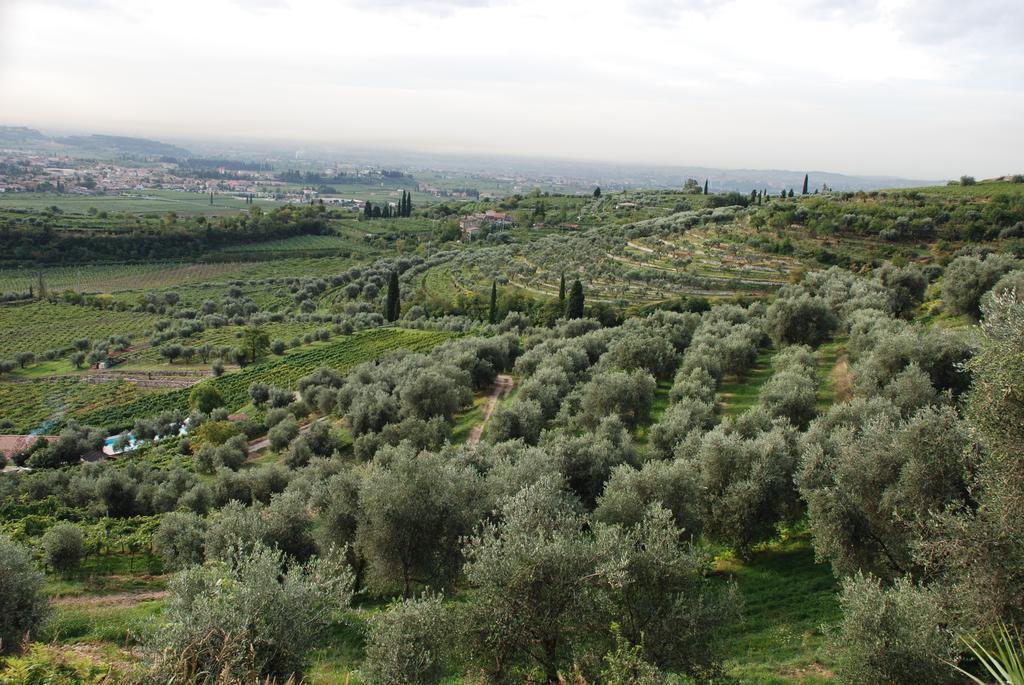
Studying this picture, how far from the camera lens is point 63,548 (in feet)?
74.8

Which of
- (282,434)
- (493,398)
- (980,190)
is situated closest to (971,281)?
(493,398)

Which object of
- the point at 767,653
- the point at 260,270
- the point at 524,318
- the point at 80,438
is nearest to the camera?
the point at 767,653

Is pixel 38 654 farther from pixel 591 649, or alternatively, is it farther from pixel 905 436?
pixel 905 436

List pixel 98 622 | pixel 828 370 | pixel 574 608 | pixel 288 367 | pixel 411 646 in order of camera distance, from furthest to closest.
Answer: pixel 288 367, pixel 828 370, pixel 98 622, pixel 574 608, pixel 411 646

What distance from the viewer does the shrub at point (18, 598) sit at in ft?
50.1

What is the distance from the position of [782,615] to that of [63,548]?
85.2 ft

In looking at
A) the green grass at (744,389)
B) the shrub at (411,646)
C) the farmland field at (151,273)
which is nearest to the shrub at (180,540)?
the shrub at (411,646)

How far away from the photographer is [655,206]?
141 m

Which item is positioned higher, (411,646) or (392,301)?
(411,646)

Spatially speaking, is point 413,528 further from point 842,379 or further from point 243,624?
point 842,379

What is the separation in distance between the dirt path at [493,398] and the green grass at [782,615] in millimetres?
20941

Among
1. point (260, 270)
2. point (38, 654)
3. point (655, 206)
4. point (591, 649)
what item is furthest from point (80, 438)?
point (655, 206)

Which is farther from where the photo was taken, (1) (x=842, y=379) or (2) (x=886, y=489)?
(1) (x=842, y=379)

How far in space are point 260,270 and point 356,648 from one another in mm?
127621
